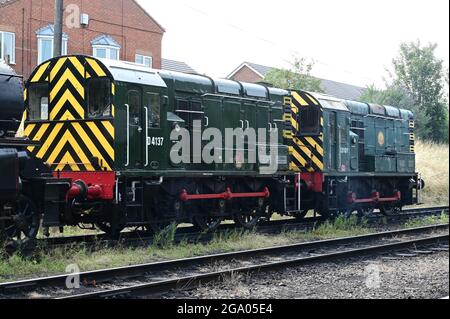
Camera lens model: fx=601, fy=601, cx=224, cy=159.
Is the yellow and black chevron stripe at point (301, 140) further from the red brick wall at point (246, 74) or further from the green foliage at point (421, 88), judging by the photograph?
the red brick wall at point (246, 74)

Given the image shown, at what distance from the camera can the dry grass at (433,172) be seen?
94.5 feet

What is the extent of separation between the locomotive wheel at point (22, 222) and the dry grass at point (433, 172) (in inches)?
841

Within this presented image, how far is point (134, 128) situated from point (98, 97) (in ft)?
2.84

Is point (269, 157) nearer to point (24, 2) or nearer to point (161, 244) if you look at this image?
point (161, 244)

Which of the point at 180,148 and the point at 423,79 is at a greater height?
the point at 423,79

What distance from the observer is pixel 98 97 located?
11016mm

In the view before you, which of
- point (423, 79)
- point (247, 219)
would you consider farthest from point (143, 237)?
point (423, 79)

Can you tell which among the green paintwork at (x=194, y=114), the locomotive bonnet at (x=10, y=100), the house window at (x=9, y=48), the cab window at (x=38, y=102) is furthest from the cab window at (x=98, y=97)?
the house window at (x=9, y=48)

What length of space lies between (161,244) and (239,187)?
344 cm

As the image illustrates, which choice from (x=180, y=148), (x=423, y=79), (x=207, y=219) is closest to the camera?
(x=180, y=148)

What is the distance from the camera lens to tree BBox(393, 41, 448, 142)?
36.5m

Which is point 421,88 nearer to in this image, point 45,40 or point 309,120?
point 309,120

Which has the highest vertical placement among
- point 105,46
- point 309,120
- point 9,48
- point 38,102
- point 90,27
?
point 90,27
